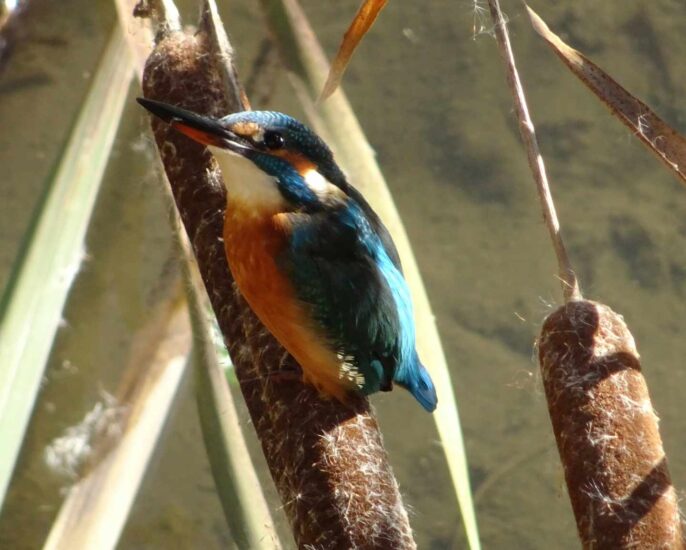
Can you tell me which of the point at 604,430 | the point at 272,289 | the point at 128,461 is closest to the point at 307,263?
the point at 272,289

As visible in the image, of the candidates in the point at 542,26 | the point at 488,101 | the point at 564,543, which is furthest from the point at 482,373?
the point at 542,26

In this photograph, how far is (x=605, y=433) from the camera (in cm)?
87

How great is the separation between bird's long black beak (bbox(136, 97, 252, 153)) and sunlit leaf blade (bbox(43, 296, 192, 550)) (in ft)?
2.12

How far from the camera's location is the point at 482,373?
2.64 metres

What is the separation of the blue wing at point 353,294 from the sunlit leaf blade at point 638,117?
0.29m

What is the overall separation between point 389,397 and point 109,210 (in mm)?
894

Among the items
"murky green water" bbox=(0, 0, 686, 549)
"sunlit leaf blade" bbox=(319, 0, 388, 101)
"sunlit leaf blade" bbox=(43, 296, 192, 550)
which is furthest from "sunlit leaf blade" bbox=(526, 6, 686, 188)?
"murky green water" bbox=(0, 0, 686, 549)

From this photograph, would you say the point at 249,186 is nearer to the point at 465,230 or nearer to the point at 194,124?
the point at 194,124

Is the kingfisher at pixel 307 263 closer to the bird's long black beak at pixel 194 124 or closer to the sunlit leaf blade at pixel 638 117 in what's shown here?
the bird's long black beak at pixel 194 124

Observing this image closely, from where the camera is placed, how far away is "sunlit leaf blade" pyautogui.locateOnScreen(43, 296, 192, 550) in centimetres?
158

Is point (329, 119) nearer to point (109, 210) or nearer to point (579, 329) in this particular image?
point (579, 329)

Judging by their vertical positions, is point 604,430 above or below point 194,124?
below

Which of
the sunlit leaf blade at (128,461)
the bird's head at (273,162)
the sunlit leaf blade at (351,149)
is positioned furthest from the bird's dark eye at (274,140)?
the sunlit leaf blade at (128,461)

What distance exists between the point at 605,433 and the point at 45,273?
2.46 ft
